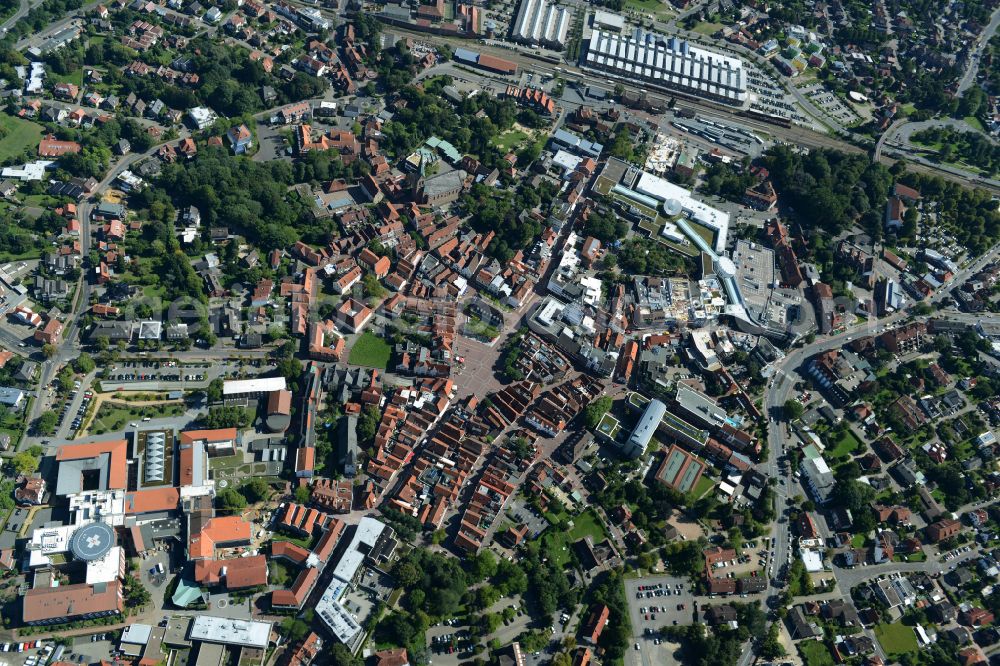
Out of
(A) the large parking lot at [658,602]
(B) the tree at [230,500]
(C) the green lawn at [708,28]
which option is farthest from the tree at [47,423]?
(C) the green lawn at [708,28]

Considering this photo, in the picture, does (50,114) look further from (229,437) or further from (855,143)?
(855,143)

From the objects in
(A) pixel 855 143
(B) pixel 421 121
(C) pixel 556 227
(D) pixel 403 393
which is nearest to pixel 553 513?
(D) pixel 403 393

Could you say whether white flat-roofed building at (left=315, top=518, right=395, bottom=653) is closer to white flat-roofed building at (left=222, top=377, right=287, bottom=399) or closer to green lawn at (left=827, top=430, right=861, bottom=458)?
white flat-roofed building at (left=222, top=377, right=287, bottom=399)

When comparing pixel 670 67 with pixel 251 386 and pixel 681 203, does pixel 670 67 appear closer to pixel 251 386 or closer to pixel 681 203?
pixel 681 203

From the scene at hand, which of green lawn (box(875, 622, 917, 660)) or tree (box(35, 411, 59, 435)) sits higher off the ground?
tree (box(35, 411, 59, 435))

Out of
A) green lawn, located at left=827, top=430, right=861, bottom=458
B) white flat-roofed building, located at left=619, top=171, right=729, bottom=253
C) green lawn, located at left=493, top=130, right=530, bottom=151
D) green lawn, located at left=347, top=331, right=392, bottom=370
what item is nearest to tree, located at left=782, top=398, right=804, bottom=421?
green lawn, located at left=827, top=430, right=861, bottom=458

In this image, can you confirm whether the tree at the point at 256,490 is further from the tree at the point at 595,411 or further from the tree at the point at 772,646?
the tree at the point at 772,646

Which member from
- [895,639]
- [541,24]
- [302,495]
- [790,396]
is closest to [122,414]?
[302,495]
